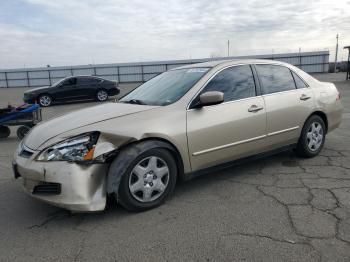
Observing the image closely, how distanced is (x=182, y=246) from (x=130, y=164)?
0.94 metres

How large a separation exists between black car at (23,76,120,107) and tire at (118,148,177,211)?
45.3 feet

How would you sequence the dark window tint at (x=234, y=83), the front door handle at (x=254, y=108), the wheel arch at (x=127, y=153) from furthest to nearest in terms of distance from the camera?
the front door handle at (x=254, y=108)
the dark window tint at (x=234, y=83)
the wheel arch at (x=127, y=153)

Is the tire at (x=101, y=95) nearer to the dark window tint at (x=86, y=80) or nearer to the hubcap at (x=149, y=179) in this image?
the dark window tint at (x=86, y=80)

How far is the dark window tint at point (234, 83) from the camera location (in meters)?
3.97

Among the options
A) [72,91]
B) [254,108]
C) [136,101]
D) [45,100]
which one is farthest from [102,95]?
[254,108]

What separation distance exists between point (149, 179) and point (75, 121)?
1.03m

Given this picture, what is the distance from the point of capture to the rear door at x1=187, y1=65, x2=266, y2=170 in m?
3.63

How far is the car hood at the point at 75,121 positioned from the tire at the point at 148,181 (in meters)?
0.56

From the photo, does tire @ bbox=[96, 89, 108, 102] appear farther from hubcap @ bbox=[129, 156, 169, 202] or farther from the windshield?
hubcap @ bbox=[129, 156, 169, 202]

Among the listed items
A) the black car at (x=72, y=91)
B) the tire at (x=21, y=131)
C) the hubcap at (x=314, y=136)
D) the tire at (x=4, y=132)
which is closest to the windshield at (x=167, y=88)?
the hubcap at (x=314, y=136)

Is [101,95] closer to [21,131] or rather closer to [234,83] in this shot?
[21,131]

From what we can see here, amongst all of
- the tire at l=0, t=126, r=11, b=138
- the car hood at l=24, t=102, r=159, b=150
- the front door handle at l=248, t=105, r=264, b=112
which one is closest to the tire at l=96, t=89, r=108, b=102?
the tire at l=0, t=126, r=11, b=138

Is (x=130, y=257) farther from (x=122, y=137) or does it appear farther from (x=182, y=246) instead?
(x=122, y=137)

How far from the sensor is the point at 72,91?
1609cm
